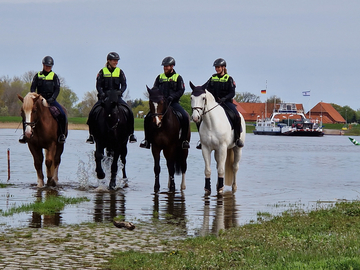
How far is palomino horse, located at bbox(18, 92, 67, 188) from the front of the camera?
1395cm

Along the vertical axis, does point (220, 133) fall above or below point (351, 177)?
above

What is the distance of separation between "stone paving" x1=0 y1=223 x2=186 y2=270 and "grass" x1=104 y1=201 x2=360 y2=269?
0.30m

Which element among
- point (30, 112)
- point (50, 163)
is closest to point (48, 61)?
point (30, 112)

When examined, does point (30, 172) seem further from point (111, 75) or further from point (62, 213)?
point (62, 213)

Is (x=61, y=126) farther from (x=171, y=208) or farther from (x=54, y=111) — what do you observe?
(x=171, y=208)

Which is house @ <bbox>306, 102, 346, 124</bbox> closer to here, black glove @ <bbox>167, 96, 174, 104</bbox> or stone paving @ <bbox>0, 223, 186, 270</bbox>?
black glove @ <bbox>167, 96, 174, 104</bbox>

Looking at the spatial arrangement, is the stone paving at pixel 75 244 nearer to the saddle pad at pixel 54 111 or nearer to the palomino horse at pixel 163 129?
the palomino horse at pixel 163 129

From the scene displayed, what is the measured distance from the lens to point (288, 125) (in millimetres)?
116625

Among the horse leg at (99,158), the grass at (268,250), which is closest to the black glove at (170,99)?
the horse leg at (99,158)

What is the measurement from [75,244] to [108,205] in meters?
4.17

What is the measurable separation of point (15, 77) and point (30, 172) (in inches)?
4591

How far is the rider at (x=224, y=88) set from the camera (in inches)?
584

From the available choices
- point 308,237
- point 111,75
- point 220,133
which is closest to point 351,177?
point 220,133

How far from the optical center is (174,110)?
14602 millimetres
